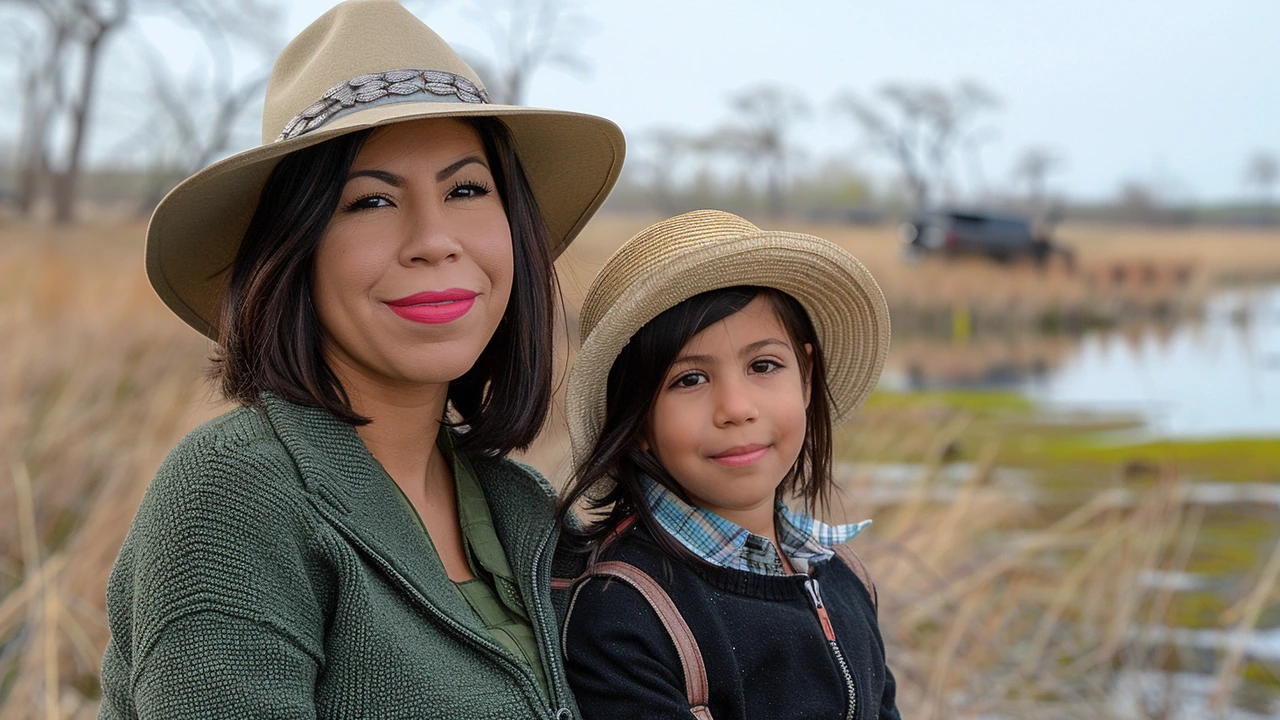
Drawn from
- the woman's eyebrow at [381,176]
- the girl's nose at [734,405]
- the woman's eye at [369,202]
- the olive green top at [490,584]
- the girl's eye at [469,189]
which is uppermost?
the woman's eyebrow at [381,176]

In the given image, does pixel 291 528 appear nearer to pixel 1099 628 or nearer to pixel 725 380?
pixel 725 380

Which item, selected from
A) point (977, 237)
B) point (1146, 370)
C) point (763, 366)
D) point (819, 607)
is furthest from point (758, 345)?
point (977, 237)

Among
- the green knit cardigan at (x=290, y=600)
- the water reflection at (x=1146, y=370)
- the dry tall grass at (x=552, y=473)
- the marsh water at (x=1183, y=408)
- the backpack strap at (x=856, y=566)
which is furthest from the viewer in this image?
the water reflection at (x=1146, y=370)

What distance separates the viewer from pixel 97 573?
3607 mm

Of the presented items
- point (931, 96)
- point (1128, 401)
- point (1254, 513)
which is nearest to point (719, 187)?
point (931, 96)

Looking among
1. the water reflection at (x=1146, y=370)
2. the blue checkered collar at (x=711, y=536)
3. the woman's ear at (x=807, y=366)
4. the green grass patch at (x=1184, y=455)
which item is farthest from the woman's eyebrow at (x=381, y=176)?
the water reflection at (x=1146, y=370)

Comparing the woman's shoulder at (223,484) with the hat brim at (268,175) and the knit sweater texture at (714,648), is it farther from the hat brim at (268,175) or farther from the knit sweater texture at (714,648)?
the knit sweater texture at (714,648)

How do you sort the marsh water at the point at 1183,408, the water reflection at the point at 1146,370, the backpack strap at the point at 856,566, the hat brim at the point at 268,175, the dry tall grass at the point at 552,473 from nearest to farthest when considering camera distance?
the hat brim at the point at 268,175 → the backpack strap at the point at 856,566 → the dry tall grass at the point at 552,473 → the marsh water at the point at 1183,408 → the water reflection at the point at 1146,370

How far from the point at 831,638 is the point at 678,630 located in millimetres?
320

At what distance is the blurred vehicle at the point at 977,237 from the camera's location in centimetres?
2372

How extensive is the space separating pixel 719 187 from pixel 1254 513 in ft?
116

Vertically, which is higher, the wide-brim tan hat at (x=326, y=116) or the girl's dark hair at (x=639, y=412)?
the wide-brim tan hat at (x=326, y=116)

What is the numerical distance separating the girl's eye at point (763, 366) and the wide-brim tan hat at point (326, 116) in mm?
487

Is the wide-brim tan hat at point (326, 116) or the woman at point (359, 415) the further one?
the wide-brim tan hat at point (326, 116)
